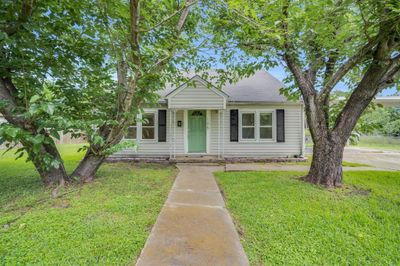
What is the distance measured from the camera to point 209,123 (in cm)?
920

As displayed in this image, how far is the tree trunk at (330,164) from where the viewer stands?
192 inches

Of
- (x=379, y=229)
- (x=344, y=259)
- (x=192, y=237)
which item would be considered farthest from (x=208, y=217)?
(x=379, y=229)

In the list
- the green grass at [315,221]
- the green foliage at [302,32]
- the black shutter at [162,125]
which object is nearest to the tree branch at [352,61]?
the green foliage at [302,32]

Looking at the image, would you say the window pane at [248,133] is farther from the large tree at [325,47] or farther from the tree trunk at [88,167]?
the tree trunk at [88,167]

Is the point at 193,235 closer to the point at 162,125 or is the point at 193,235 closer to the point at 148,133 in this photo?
the point at 162,125

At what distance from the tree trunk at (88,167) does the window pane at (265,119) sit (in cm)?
678

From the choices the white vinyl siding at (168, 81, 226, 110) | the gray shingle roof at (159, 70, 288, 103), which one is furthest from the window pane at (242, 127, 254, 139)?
the white vinyl siding at (168, 81, 226, 110)

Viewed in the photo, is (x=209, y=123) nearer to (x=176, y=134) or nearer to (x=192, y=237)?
(x=176, y=134)

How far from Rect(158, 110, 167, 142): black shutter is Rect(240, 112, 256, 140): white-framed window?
3.40 metres

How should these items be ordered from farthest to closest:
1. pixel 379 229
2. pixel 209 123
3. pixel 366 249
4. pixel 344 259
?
1. pixel 209 123
2. pixel 379 229
3. pixel 366 249
4. pixel 344 259

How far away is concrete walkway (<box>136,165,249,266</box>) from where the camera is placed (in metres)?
2.22

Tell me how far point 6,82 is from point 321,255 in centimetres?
571

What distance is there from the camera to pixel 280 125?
9.12m

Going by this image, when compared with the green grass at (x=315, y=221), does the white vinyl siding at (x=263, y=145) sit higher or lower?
higher
